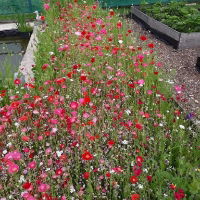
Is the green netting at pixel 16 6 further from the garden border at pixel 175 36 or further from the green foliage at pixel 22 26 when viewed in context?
the garden border at pixel 175 36

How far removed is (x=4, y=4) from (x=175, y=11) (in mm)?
5685

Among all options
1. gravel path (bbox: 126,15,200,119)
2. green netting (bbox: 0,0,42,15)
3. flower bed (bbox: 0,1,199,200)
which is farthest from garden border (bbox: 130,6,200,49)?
green netting (bbox: 0,0,42,15)

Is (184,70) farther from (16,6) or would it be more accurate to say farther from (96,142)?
(16,6)

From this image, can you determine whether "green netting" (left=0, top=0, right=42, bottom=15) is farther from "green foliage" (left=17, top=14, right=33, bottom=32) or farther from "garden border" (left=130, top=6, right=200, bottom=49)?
"garden border" (left=130, top=6, right=200, bottom=49)

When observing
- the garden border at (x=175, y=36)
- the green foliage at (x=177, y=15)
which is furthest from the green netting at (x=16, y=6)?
the garden border at (x=175, y=36)

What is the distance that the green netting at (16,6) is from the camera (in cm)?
1041

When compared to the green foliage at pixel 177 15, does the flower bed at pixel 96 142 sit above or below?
above

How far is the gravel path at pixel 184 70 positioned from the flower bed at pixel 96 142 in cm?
41

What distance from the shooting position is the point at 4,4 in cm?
1043

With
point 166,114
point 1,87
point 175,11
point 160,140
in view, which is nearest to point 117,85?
point 166,114

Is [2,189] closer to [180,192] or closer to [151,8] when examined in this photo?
[180,192]

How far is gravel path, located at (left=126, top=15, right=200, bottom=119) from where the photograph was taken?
4.44m

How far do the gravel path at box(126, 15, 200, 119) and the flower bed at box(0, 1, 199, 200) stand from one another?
0.41 metres

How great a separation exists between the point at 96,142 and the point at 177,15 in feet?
20.8
